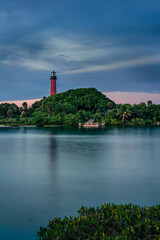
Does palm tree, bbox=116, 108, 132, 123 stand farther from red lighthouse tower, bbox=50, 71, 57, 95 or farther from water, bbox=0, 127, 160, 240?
water, bbox=0, 127, 160, 240

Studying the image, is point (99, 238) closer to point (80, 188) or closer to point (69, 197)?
point (69, 197)

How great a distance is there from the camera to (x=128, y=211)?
6527mm

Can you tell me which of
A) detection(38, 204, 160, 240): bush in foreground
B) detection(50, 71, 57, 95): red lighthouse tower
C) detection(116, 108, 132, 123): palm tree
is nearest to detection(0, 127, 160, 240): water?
detection(38, 204, 160, 240): bush in foreground

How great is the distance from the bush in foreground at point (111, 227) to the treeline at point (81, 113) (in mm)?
109238

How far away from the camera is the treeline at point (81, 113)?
11719 cm

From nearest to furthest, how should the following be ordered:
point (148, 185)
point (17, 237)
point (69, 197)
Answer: point (17, 237)
point (69, 197)
point (148, 185)

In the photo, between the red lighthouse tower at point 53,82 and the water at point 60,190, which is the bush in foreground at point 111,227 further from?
the red lighthouse tower at point 53,82

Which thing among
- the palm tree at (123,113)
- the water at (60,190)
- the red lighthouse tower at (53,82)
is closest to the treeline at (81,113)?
the palm tree at (123,113)

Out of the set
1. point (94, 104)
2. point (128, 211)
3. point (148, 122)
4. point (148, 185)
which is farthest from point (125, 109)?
point (128, 211)

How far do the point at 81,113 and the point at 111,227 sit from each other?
119m

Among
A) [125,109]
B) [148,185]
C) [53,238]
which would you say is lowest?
[148,185]

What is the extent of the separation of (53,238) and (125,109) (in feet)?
373

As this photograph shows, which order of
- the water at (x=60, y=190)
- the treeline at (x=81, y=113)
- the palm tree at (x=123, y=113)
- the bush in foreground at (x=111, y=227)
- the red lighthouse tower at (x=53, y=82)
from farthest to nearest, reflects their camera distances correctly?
the red lighthouse tower at (x=53, y=82) → the treeline at (x=81, y=113) → the palm tree at (x=123, y=113) → the water at (x=60, y=190) → the bush in foreground at (x=111, y=227)

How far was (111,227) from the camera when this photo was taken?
597cm
